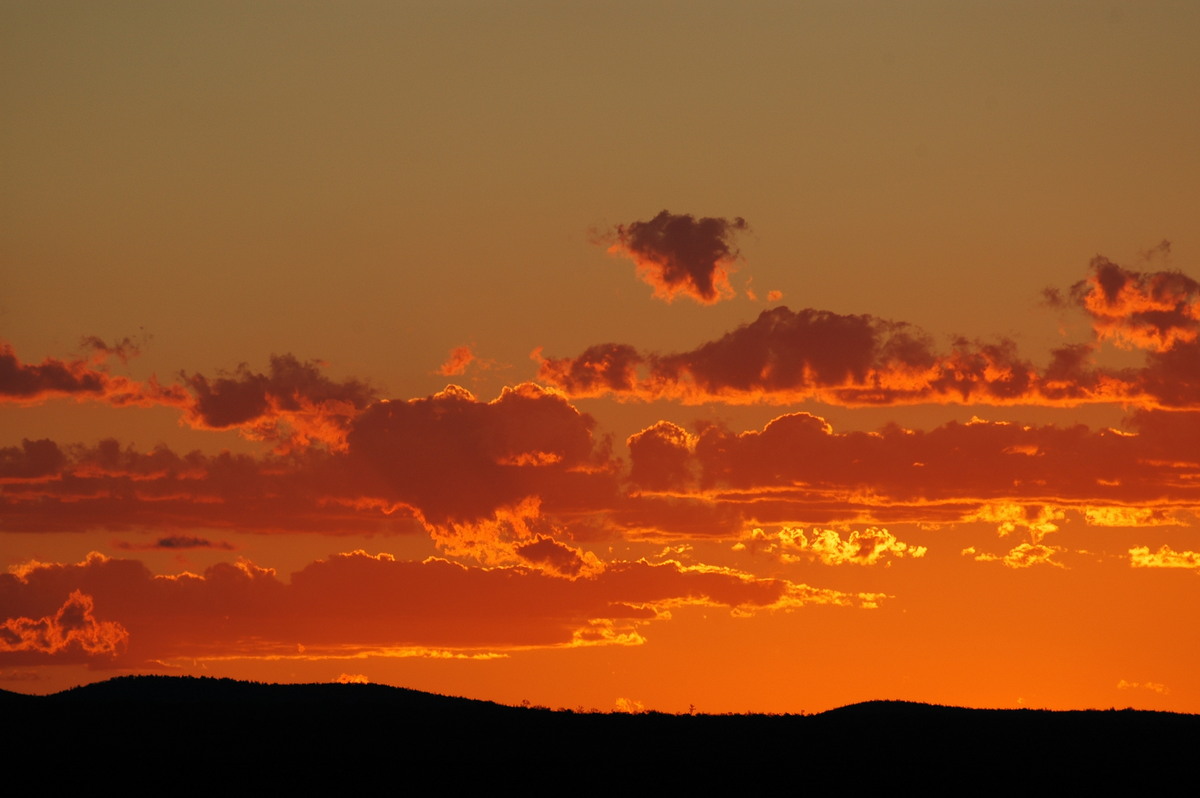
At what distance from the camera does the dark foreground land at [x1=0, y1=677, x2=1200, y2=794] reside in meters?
88.6

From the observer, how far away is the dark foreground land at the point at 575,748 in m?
88.6

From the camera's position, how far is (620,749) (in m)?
94.9

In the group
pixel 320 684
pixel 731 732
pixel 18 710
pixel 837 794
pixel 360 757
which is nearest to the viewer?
pixel 837 794

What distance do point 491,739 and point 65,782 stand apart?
23.1 m

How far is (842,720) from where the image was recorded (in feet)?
333

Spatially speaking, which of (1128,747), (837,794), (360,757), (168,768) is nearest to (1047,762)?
(1128,747)

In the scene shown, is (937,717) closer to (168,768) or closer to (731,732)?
(731,732)

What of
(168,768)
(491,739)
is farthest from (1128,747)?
(168,768)

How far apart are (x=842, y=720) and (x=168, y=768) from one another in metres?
38.6

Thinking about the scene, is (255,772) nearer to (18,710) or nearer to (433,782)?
(433,782)

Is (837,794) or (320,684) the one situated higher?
(320,684)

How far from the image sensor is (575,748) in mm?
95812

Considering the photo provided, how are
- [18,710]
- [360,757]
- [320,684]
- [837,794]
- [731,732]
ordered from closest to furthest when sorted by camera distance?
1. [837,794]
2. [360,757]
3. [731,732]
4. [18,710]
5. [320,684]

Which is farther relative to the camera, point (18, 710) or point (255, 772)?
point (18, 710)
